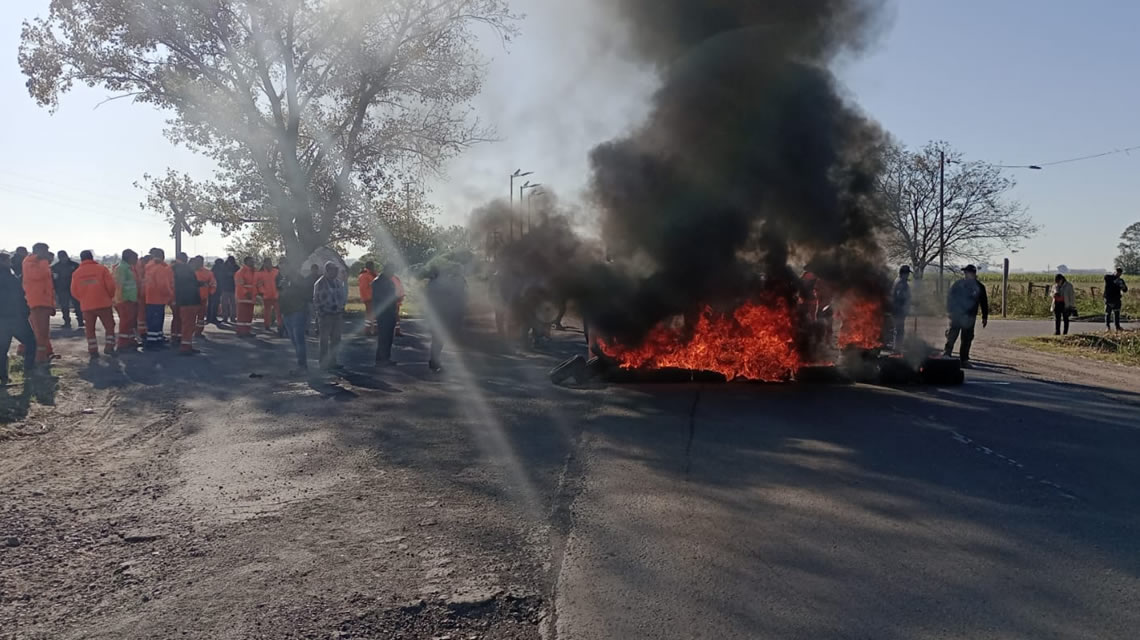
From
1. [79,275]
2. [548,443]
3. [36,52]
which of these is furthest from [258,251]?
[548,443]

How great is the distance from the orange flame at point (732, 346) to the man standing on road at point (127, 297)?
9619 millimetres

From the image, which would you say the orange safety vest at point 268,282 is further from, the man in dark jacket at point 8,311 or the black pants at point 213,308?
the man in dark jacket at point 8,311

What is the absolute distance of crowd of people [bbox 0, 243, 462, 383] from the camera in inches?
495

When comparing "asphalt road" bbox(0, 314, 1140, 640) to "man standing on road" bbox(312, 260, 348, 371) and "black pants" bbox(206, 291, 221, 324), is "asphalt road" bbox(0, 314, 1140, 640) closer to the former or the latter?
"man standing on road" bbox(312, 260, 348, 371)

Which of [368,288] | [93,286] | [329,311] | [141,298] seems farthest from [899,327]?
[141,298]

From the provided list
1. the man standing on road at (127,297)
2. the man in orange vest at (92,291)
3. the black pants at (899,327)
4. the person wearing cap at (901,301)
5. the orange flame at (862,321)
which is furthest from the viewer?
the man standing on road at (127,297)

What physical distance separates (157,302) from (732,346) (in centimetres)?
1119

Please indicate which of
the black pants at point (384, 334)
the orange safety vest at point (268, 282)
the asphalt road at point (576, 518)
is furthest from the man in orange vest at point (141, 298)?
the asphalt road at point (576, 518)

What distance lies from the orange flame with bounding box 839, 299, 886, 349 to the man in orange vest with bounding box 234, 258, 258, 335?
13442 mm

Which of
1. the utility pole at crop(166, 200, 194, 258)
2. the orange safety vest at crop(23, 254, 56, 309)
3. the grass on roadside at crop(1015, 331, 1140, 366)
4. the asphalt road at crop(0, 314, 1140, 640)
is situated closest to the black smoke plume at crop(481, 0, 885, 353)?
the asphalt road at crop(0, 314, 1140, 640)

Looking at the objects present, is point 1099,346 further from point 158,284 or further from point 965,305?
point 158,284

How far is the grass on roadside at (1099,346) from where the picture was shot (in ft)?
51.2

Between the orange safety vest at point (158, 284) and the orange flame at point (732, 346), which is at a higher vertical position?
the orange safety vest at point (158, 284)

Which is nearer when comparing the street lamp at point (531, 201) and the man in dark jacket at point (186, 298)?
the street lamp at point (531, 201)
